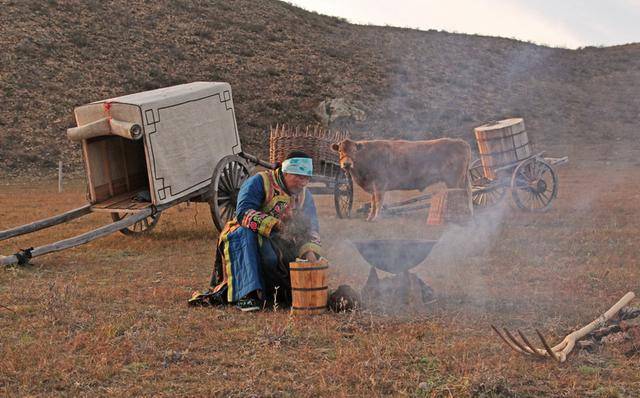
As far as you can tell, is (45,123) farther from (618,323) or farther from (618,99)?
(618,99)

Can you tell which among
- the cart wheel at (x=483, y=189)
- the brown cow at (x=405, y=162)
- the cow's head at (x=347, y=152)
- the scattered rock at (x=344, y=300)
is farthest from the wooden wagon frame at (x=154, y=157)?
the cart wheel at (x=483, y=189)

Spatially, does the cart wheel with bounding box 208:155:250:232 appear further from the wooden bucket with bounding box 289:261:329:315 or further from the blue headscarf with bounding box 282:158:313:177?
the wooden bucket with bounding box 289:261:329:315

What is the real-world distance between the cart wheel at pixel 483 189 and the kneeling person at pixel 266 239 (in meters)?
6.87

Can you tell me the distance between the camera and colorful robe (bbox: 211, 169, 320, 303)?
6055mm

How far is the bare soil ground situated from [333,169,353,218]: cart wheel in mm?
2825

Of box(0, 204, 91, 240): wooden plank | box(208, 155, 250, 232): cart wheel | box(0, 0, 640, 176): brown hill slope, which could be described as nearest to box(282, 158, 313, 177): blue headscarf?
box(208, 155, 250, 232): cart wheel

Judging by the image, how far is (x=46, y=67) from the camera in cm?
2925

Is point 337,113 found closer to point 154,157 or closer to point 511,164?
point 511,164

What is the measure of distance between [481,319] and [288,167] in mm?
1999

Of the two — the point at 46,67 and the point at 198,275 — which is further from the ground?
the point at 46,67

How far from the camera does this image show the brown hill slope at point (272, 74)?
28.0 meters

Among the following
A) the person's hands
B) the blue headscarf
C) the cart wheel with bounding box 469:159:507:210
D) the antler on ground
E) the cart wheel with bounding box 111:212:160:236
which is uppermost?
the blue headscarf

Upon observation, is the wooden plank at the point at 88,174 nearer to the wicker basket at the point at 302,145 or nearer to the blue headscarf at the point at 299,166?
the wicker basket at the point at 302,145

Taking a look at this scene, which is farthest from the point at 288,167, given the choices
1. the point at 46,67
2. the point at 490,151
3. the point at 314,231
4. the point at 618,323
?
the point at 46,67
